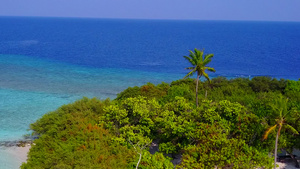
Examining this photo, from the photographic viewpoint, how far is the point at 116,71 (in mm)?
62562

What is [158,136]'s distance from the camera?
2259cm

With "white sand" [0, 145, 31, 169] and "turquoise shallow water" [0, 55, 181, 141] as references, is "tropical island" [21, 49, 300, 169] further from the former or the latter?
"turquoise shallow water" [0, 55, 181, 141]

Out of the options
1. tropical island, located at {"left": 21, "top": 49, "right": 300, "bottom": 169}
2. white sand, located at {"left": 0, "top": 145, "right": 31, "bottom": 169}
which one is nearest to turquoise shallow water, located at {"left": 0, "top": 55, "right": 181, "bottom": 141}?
white sand, located at {"left": 0, "top": 145, "right": 31, "bottom": 169}

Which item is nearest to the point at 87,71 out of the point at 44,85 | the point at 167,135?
the point at 44,85

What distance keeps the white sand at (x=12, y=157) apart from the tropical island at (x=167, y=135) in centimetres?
216

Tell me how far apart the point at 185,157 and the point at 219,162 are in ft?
7.33

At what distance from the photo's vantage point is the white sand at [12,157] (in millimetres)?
22897

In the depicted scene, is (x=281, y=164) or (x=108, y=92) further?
(x=108, y=92)

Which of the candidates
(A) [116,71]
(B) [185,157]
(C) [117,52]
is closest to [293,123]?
(B) [185,157]

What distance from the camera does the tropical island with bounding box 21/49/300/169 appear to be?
18.3 metres

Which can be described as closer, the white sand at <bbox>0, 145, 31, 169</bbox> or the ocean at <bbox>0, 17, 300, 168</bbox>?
the white sand at <bbox>0, 145, 31, 169</bbox>

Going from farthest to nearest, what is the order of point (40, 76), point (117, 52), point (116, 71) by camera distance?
1. point (117, 52)
2. point (116, 71)
3. point (40, 76)

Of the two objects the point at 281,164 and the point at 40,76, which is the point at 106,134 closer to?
the point at 281,164

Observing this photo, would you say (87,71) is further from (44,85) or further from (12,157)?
(12,157)
